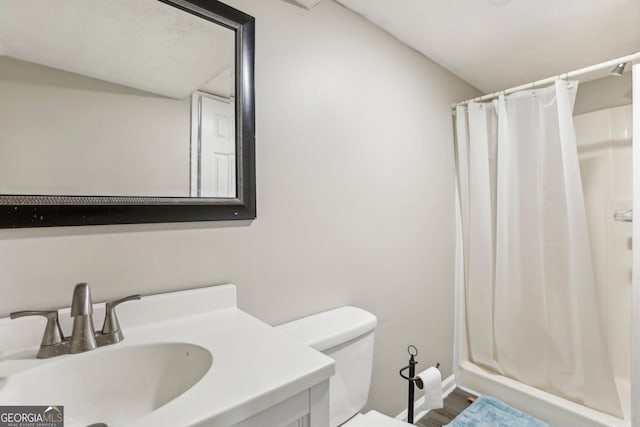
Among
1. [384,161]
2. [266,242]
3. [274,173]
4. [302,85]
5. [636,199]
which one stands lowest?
[266,242]

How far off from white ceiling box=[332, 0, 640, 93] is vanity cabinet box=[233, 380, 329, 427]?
5.19 feet

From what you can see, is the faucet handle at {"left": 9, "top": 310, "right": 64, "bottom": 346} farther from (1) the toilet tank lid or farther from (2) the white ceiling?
(2) the white ceiling

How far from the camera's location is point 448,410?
74.5 inches

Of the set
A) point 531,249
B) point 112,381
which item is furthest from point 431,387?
point 112,381

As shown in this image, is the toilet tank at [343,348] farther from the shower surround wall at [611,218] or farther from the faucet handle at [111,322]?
the shower surround wall at [611,218]

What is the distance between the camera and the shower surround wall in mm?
2021

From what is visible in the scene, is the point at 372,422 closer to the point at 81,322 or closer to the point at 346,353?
the point at 346,353

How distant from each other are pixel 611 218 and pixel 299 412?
247cm

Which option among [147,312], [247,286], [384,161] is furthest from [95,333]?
[384,161]

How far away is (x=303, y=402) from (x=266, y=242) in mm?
637

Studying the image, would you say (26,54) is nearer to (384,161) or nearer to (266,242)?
(266,242)

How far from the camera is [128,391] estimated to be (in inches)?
29.7

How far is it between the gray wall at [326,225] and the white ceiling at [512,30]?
103mm

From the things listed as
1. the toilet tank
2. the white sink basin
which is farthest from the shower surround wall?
the white sink basin
